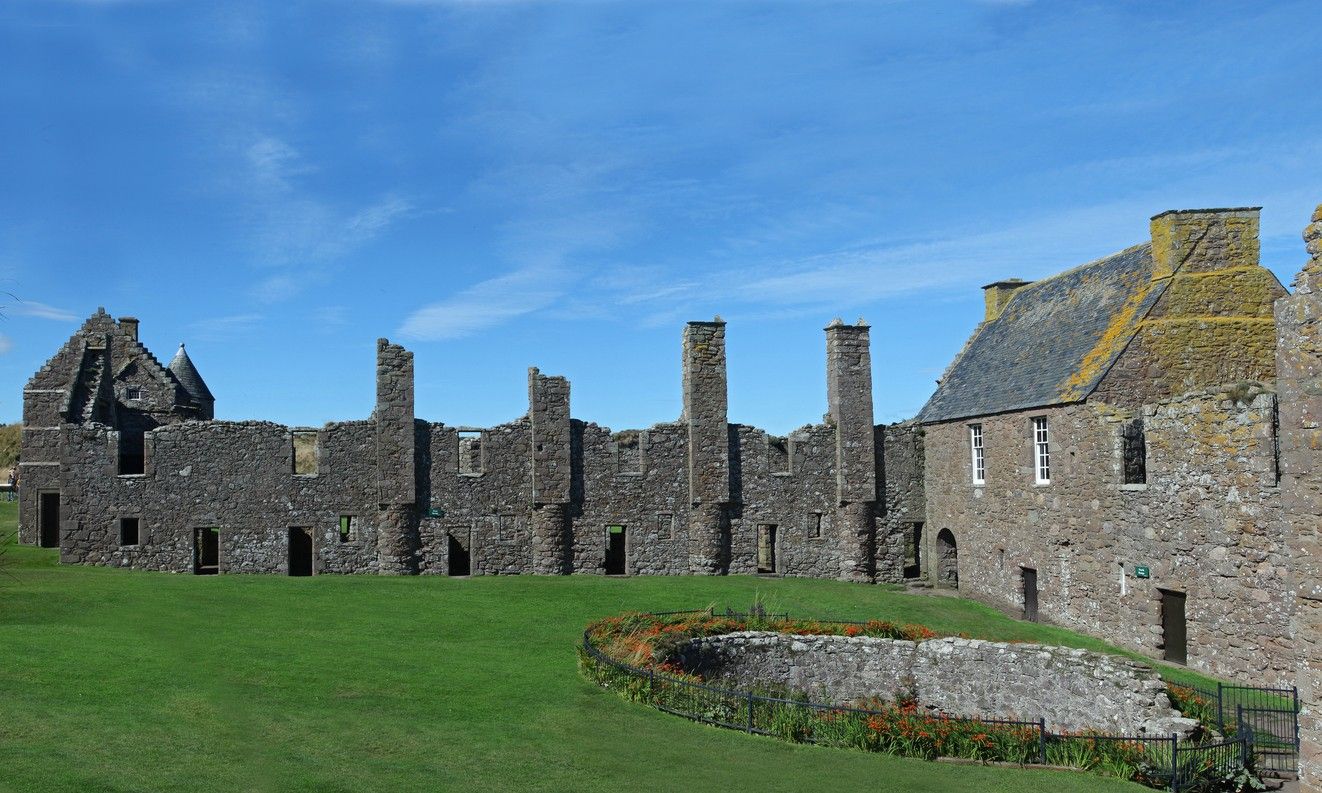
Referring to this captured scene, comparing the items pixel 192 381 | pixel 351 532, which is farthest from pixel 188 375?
pixel 351 532

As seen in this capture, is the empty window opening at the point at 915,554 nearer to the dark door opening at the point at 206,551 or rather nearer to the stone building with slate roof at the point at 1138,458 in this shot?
the stone building with slate roof at the point at 1138,458

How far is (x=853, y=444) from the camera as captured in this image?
112ft

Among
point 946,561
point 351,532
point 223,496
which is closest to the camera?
point 223,496

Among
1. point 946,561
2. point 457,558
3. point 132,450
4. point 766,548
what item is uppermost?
point 132,450

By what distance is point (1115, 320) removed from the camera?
26.6 metres

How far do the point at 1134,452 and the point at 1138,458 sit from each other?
0.22 meters

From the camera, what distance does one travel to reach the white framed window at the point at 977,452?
101 feet

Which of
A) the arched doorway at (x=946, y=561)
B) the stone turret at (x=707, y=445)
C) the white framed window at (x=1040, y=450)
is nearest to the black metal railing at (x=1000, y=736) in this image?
the white framed window at (x=1040, y=450)

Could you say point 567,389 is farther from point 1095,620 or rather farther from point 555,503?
point 1095,620

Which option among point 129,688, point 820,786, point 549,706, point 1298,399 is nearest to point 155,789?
point 129,688

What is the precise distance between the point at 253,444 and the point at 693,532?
46.7 ft

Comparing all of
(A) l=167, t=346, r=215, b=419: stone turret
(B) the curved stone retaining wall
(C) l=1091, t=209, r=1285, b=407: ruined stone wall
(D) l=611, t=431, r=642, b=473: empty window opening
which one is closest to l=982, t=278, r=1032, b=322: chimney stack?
(C) l=1091, t=209, r=1285, b=407: ruined stone wall

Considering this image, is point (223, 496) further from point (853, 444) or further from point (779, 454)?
point (853, 444)

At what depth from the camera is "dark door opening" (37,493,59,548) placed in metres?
33.5
